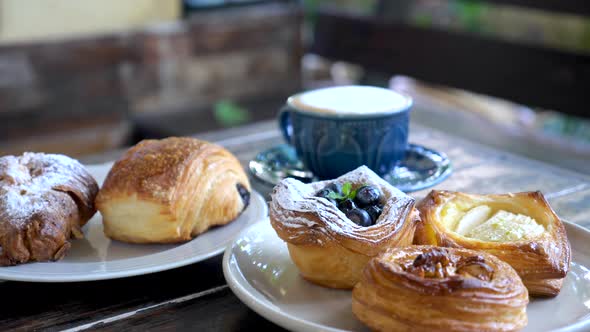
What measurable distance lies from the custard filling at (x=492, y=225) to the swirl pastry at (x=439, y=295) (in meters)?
0.14

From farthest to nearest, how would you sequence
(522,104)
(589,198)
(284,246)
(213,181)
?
(522,104), (589,198), (213,181), (284,246)

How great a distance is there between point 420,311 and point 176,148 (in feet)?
1.71

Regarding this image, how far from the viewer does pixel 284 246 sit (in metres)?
0.96

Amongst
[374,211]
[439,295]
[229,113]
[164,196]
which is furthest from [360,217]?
[229,113]

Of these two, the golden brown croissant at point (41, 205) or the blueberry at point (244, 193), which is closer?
the golden brown croissant at point (41, 205)

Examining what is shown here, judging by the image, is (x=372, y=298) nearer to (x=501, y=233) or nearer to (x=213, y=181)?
(x=501, y=233)

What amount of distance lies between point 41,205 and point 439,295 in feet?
1.89

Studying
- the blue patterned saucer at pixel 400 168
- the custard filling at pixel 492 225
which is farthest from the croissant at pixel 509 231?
the blue patterned saucer at pixel 400 168

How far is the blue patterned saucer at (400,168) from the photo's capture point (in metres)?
1.25

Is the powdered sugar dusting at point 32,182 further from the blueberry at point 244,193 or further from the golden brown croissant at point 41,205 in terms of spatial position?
the blueberry at point 244,193

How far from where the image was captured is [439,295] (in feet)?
2.26

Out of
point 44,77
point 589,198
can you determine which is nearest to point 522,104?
point 589,198

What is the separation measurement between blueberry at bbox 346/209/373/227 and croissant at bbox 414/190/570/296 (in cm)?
10

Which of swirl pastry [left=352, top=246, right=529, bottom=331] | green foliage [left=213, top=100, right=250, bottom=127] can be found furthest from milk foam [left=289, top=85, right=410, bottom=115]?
green foliage [left=213, top=100, right=250, bottom=127]
